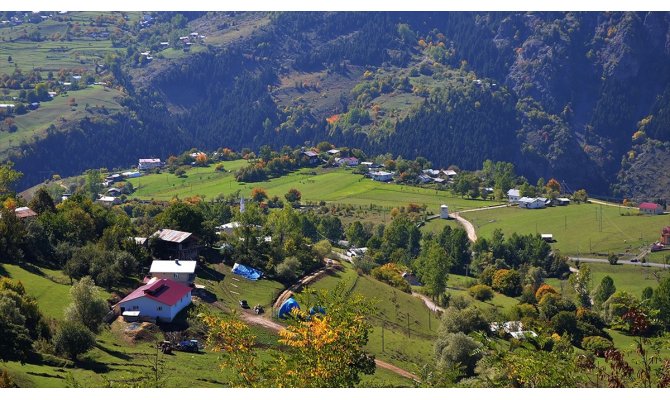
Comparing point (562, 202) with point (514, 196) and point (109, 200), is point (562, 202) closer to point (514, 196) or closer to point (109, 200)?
point (514, 196)

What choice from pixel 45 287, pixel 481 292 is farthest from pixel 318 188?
pixel 45 287

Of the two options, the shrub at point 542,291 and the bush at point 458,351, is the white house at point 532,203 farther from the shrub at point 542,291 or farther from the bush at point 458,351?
the bush at point 458,351

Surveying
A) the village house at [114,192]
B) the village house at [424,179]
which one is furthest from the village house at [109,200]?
the village house at [424,179]

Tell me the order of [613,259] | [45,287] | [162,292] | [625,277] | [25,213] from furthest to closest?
[613,259] → [625,277] → [25,213] → [162,292] → [45,287]

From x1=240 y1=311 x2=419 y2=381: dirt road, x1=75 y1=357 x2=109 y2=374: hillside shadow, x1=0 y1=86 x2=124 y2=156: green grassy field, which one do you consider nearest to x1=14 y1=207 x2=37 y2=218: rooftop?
x1=240 y1=311 x2=419 y2=381: dirt road

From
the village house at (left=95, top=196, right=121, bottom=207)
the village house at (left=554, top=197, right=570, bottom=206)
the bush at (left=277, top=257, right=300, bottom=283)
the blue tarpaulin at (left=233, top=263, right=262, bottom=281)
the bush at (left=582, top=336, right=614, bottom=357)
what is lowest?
the village house at (left=554, top=197, right=570, bottom=206)

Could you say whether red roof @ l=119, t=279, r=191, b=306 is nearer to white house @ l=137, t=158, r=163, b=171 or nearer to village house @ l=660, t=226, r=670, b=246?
village house @ l=660, t=226, r=670, b=246
